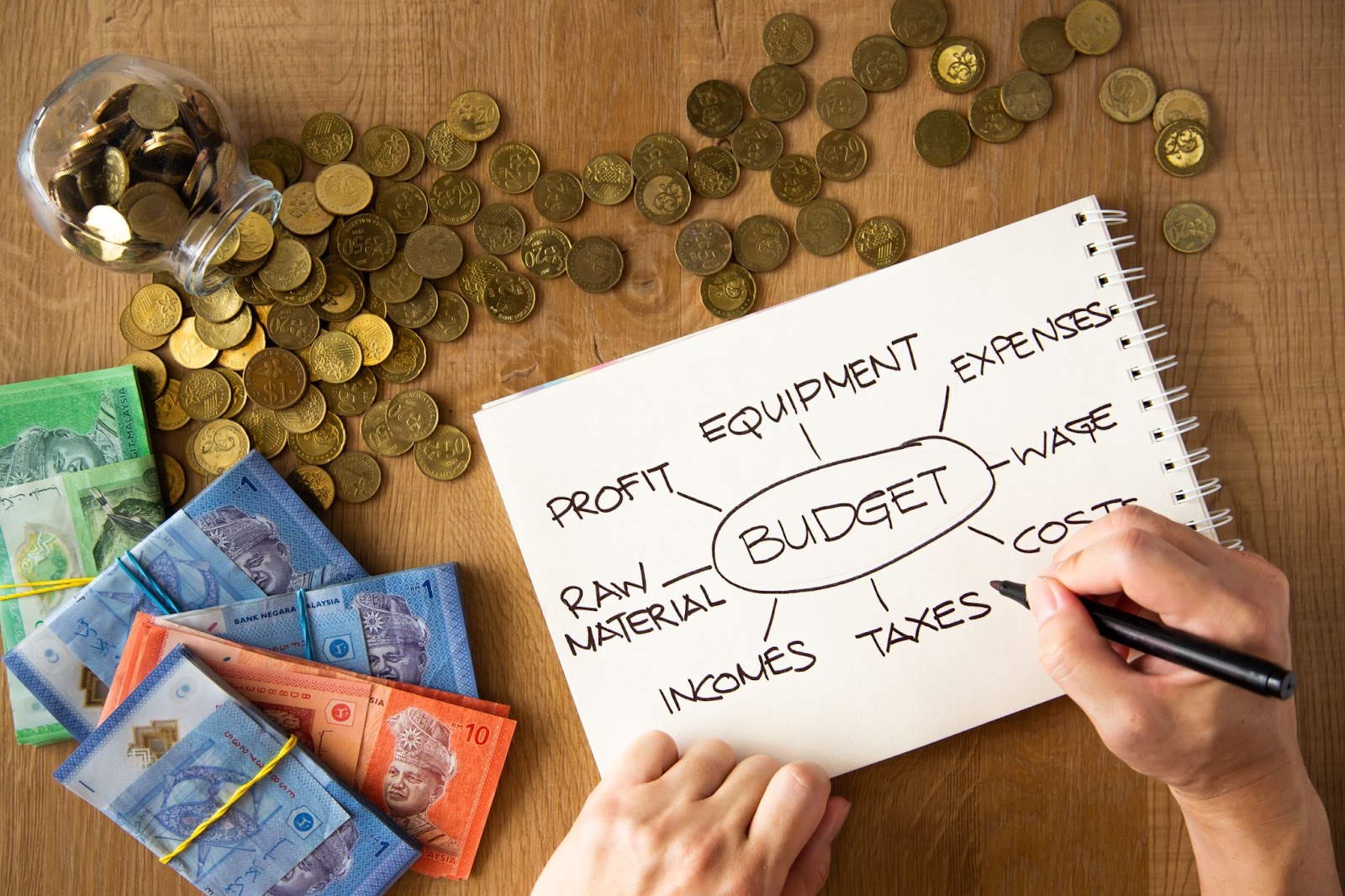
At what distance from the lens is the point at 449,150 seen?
74 cm

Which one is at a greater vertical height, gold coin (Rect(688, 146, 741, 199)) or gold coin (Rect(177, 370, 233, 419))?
gold coin (Rect(688, 146, 741, 199))

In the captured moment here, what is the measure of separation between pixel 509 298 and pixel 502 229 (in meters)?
0.06

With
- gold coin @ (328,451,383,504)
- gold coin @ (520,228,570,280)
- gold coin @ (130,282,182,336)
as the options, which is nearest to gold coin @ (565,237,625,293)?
gold coin @ (520,228,570,280)

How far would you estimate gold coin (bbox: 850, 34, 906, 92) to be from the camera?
737mm

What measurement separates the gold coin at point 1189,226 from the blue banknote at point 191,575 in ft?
2.38

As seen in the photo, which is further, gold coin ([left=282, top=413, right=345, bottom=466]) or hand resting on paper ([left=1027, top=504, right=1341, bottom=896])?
gold coin ([left=282, top=413, right=345, bottom=466])

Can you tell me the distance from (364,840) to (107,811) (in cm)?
20

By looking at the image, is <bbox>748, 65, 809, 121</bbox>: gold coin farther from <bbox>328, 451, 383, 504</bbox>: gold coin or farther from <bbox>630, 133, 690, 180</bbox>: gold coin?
<bbox>328, 451, 383, 504</bbox>: gold coin

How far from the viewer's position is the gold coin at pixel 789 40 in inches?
29.0

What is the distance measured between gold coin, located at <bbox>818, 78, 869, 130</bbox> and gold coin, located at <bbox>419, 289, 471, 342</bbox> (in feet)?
1.10

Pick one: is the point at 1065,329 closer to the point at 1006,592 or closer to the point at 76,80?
the point at 1006,592

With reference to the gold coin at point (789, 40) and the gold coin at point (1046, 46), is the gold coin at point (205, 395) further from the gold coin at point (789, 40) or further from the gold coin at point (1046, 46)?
the gold coin at point (1046, 46)

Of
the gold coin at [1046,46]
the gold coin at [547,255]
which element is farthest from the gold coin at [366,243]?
the gold coin at [1046,46]

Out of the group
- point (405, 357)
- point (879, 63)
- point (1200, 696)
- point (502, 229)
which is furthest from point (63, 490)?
point (1200, 696)
